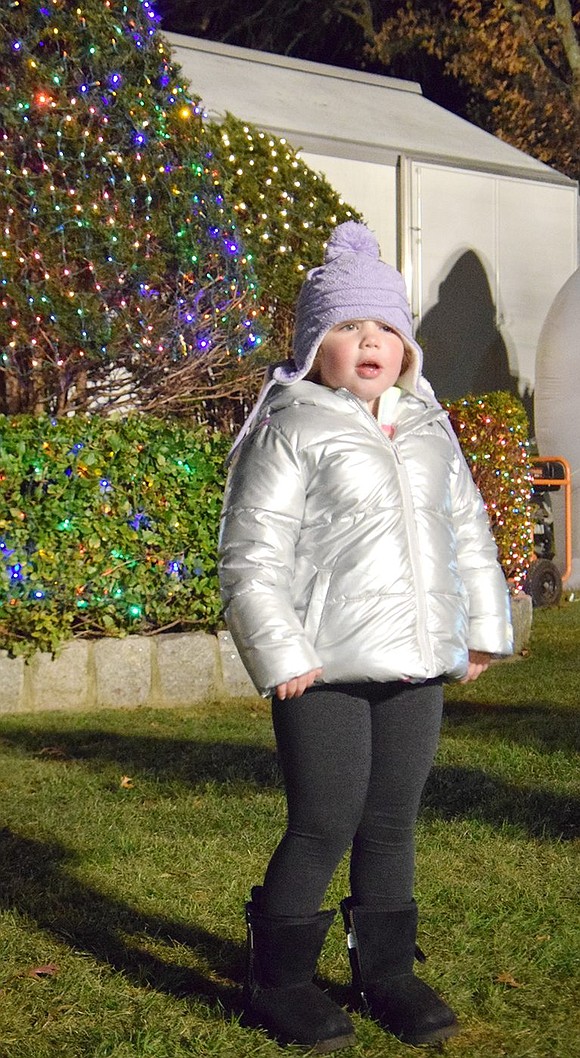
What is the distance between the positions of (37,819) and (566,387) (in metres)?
7.99

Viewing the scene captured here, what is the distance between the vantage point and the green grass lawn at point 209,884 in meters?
3.29

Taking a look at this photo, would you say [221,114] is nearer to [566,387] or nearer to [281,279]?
[281,279]

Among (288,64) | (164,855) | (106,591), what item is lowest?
(164,855)

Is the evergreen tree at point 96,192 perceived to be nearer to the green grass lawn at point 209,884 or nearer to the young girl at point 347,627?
the green grass lawn at point 209,884

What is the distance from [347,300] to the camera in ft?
10.6

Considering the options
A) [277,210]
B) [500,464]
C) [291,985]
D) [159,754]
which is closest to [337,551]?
[291,985]

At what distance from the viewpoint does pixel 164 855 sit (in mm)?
4574

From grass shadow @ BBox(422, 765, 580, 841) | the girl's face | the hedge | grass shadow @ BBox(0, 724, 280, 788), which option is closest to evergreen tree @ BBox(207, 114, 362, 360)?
the hedge

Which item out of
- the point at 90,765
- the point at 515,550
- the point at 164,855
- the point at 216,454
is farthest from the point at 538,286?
the point at 164,855

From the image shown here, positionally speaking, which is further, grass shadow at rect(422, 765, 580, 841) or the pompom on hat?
grass shadow at rect(422, 765, 580, 841)

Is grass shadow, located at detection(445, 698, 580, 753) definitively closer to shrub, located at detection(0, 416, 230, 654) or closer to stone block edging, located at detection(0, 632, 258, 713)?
stone block edging, located at detection(0, 632, 258, 713)

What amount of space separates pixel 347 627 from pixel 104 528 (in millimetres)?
4337

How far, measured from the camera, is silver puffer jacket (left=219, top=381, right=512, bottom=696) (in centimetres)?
302

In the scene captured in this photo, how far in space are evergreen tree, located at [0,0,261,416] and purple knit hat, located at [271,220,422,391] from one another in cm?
422
